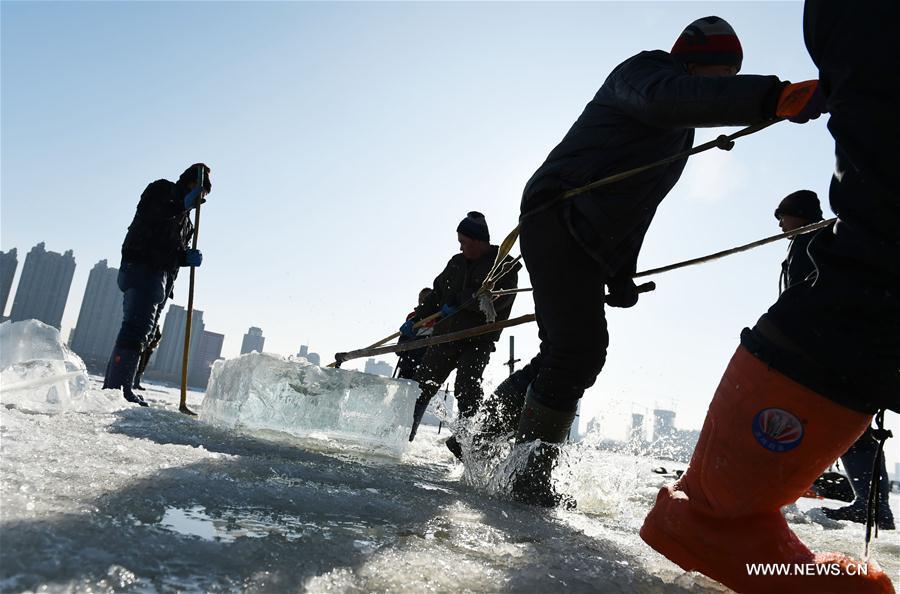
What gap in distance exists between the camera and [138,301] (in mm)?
4496

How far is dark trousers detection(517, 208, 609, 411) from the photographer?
2.13 metres

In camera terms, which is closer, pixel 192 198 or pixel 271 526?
pixel 271 526

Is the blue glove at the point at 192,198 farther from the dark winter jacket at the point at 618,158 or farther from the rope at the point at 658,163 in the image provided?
the rope at the point at 658,163

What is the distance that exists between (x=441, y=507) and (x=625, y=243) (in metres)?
1.30

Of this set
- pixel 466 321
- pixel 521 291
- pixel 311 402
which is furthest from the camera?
pixel 466 321

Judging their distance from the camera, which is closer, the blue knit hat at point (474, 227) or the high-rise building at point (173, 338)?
the blue knit hat at point (474, 227)

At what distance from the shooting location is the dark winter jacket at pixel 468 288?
177 inches

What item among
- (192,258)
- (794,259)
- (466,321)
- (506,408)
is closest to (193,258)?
(192,258)

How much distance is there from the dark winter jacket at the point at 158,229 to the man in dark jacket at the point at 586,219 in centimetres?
352

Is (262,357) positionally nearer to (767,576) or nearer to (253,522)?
(253,522)

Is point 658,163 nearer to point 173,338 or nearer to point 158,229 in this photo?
point 158,229

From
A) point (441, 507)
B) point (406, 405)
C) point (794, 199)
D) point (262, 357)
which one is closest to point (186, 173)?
point (262, 357)

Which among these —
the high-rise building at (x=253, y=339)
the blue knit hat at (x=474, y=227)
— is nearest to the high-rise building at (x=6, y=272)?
the high-rise building at (x=253, y=339)

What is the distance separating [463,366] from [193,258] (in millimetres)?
2506
